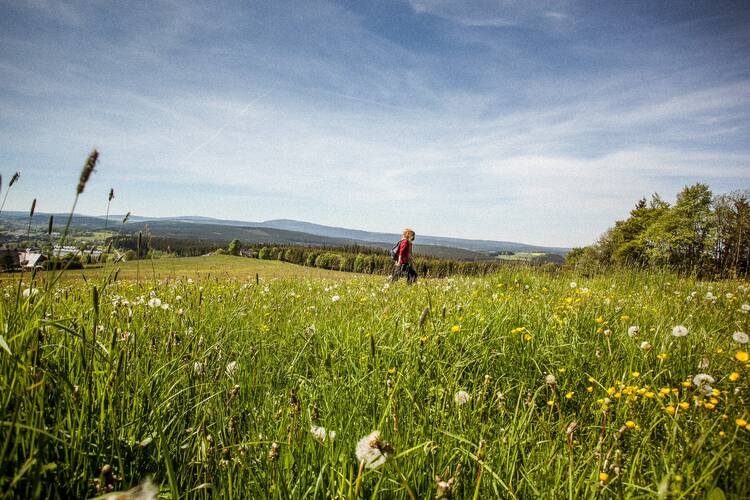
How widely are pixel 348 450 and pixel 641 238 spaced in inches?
3212

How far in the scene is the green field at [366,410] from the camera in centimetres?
147

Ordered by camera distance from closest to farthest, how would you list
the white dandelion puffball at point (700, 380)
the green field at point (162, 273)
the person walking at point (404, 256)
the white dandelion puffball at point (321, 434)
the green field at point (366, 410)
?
1. the green field at point (366, 410)
2. the white dandelion puffball at point (321, 434)
3. the white dandelion puffball at point (700, 380)
4. the green field at point (162, 273)
5. the person walking at point (404, 256)

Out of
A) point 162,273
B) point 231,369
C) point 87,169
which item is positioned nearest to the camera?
point 87,169

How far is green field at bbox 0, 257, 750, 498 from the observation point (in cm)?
147

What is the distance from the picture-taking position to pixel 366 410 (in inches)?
88.8

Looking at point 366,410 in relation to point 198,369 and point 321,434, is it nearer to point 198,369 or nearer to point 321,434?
point 321,434

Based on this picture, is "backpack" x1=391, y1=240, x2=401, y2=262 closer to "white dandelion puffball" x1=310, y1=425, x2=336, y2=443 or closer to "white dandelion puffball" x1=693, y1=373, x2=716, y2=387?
"white dandelion puffball" x1=693, y1=373, x2=716, y2=387

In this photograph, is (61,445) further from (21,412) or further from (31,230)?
(31,230)

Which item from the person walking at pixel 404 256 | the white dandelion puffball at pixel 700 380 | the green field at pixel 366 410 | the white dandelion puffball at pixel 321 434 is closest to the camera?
the green field at pixel 366 410

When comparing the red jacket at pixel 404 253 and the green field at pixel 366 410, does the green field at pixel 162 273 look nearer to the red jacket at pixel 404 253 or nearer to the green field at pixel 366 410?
the green field at pixel 366 410

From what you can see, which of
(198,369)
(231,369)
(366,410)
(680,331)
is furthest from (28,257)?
(680,331)

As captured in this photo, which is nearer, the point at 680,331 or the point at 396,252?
the point at 680,331

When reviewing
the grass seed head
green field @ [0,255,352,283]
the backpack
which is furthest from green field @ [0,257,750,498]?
the backpack

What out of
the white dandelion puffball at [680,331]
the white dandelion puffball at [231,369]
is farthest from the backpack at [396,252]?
the white dandelion puffball at [231,369]
